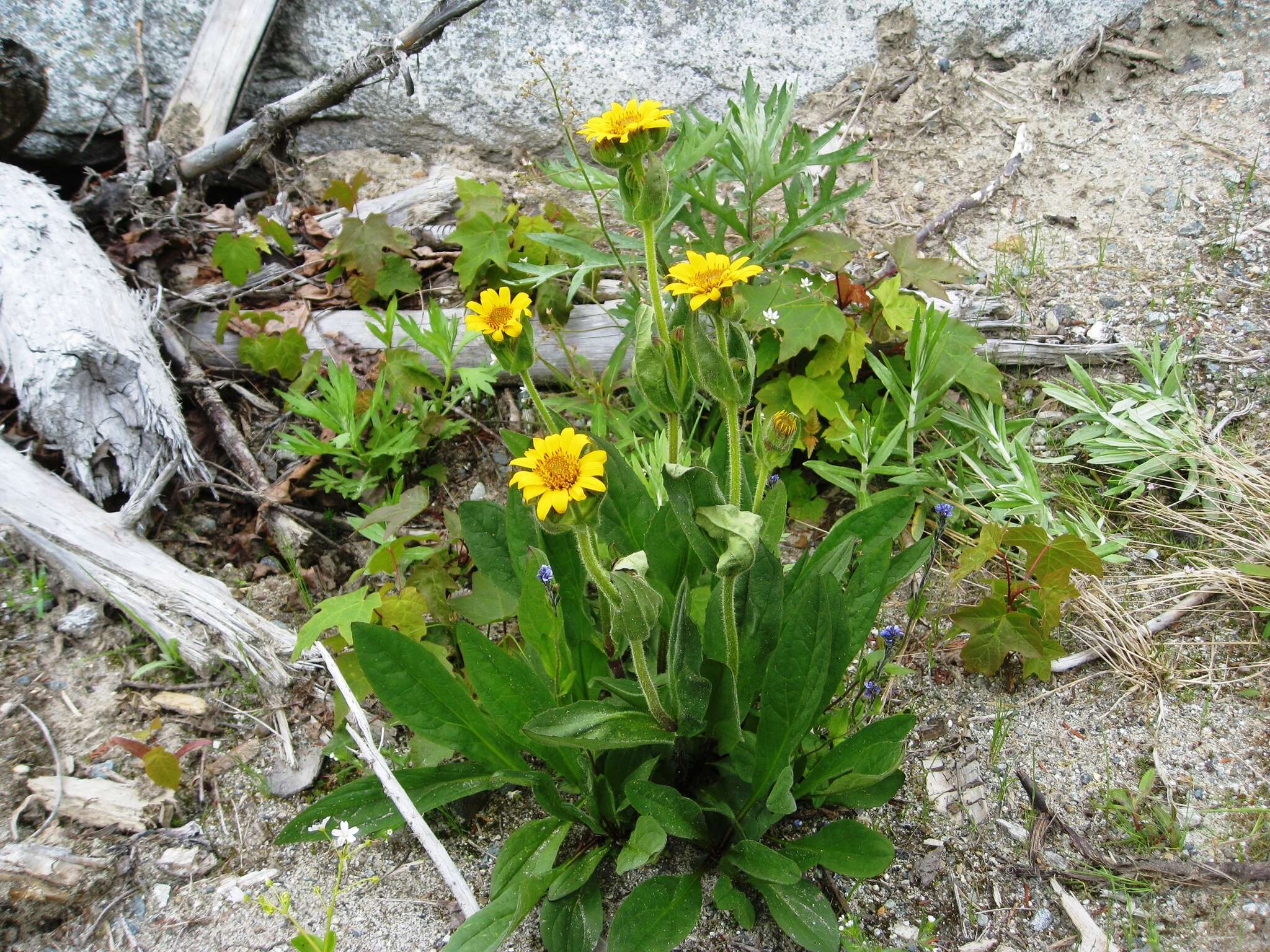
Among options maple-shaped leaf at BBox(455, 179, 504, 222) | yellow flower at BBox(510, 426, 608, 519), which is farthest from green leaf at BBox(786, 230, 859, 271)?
yellow flower at BBox(510, 426, 608, 519)

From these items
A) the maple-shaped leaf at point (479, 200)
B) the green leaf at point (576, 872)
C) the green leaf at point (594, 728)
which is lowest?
the green leaf at point (576, 872)

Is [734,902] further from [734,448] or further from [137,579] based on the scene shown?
[137,579]

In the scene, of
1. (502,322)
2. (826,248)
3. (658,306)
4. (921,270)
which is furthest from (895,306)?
(502,322)

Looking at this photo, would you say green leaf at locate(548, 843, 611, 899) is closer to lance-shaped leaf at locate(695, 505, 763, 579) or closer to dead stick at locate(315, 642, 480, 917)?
dead stick at locate(315, 642, 480, 917)

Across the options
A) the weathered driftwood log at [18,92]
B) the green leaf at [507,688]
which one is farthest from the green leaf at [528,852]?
the weathered driftwood log at [18,92]

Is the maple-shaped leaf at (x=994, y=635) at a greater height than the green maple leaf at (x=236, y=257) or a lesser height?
lesser

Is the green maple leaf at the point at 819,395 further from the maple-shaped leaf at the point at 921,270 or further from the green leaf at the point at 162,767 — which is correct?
the green leaf at the point at 162,767
